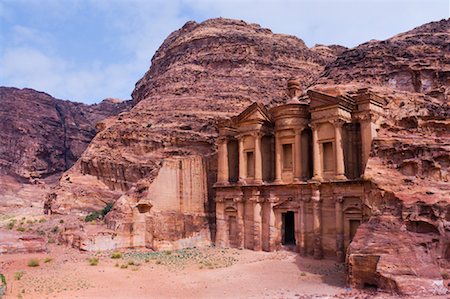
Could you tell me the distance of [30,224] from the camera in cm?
Result: 3728

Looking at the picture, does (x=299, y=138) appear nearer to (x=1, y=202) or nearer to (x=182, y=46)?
(x=182, y=46)

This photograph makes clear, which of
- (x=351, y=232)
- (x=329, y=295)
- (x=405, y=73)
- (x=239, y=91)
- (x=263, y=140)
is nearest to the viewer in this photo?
(x=329, y=295)

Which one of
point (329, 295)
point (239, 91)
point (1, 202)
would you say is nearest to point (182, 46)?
point (239, 91)

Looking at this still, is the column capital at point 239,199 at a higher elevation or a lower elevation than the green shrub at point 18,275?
higher

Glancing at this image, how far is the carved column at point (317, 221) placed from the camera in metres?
26.9

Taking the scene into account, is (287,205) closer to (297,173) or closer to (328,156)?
(297,173)

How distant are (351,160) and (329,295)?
38.1 ft

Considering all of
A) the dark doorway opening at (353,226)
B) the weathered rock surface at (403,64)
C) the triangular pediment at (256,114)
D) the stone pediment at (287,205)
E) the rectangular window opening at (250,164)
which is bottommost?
the dark doorway opening at (353,226)

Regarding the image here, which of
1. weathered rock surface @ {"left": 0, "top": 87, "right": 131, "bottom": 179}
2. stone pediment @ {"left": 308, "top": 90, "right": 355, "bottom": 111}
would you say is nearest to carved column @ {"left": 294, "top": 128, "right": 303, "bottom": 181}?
stone pediment @ {"left": 308, "top": 90, "right": 355, "bottom": 111}

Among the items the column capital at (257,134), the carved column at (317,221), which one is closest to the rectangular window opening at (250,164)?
the column capital at (257,134)

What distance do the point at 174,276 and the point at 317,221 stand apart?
9.52 metres

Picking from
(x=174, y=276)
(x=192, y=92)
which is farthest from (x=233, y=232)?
(x=192, y=92)

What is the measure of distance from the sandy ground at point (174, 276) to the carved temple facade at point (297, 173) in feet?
6.14

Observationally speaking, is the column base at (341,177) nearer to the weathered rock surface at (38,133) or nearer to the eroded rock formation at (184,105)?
the eroded rock formation at (184,105)
